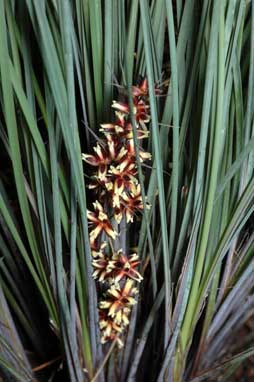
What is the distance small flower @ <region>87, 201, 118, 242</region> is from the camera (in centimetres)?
37

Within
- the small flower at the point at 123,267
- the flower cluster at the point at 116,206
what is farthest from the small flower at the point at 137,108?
the small flower at the point at 123,267

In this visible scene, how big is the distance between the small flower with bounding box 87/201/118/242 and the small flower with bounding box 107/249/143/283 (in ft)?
0.06

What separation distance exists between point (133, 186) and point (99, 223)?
0.13 ft

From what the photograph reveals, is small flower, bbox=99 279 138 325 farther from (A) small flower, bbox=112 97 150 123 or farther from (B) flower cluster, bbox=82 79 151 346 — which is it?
(A) small flower, bbox=112 97 150 123

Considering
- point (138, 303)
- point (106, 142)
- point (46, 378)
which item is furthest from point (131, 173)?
point (46, 378)

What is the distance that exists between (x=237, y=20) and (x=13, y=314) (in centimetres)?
34

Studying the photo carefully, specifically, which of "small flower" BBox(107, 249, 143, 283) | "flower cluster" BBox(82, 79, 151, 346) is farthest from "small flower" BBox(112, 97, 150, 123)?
"small flower" BBox(107, 249, 143, 283)

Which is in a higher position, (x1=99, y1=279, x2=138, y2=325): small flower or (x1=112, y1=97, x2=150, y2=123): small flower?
(x1=112, y1=97, x2=150, y2=123): small flower

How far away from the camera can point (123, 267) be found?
379 mm

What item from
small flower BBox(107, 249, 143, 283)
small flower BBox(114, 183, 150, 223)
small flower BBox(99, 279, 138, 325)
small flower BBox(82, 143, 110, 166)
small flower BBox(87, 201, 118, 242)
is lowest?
small flower BBox(99, 279, 138, 325)

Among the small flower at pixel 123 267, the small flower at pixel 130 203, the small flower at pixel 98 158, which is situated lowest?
the small flower at pixel 123 267

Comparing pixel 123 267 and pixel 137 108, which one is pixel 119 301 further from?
pixel 137 108

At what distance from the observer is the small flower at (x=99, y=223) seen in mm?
368

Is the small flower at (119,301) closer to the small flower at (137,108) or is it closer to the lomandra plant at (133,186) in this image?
the lomandra plant at (133,186)
